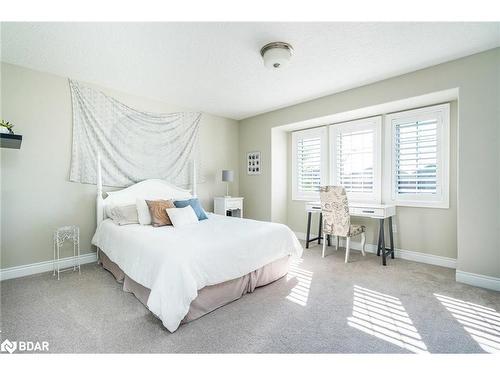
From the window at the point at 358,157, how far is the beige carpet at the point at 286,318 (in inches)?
61.0

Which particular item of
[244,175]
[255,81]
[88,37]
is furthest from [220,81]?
[244,175]

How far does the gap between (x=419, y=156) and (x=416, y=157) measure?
0.13 ft

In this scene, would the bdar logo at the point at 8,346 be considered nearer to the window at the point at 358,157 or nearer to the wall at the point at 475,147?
the wall at the point at 475,147

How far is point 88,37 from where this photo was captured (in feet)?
7.69

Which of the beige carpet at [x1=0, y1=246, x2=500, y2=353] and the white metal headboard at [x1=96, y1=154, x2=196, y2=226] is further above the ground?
the white metal headboard at [x1=96, y1=154, x2=196, y2=226]

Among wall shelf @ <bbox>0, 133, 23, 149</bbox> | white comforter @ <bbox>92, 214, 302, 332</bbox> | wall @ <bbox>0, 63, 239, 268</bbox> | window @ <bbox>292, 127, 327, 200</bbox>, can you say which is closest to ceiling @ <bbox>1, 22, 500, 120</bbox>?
wall @ <bbox>0, 63, 239, 268</bbox>

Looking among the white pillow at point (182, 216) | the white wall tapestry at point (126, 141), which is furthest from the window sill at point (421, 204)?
the white wall tapestry at point (126, 141)

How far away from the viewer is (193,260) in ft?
6.59

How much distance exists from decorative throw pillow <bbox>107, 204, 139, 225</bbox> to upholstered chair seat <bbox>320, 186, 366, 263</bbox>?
104 inches

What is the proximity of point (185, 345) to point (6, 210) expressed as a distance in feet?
9.07

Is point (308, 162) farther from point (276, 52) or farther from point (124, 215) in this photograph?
point (124, 215)

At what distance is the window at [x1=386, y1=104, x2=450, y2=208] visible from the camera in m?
3.34

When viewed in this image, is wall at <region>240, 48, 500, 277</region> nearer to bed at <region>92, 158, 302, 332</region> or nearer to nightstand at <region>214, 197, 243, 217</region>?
bed at <region>92, 158, 302, 332</region>

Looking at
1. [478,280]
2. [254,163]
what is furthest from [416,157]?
[254,163]
